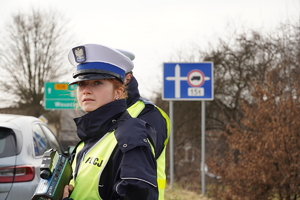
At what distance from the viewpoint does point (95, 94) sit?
2.29 metres

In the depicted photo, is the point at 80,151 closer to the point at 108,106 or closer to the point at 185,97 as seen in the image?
the point at 108,106

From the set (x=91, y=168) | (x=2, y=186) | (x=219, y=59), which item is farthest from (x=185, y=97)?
(x=219, y=59)

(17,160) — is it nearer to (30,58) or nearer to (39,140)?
(39,140)

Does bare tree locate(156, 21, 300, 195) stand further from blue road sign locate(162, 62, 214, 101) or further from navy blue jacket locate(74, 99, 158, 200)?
navy blue jacket locate(74, 99, 158, 200)

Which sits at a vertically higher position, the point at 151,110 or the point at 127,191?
the point at 151,110

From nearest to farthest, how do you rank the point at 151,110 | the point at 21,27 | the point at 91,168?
1. the point at 91,168
2. the point at 151,110
3. the point at 21,27

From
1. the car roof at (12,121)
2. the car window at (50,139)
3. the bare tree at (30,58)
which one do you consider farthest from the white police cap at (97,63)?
the bare tree at (30,58)

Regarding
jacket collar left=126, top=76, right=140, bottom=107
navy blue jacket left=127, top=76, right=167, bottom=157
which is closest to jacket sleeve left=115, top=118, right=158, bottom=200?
navy blue jacket left=127, top=76, right=167, bottom=157

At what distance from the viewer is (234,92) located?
2289cm

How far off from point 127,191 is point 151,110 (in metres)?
0.83

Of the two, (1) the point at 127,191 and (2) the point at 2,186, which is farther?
→ (2) the point at 2,186

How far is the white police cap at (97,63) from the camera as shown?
91.0 inches

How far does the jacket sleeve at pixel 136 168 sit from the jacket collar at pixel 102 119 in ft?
0.50

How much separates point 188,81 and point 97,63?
815 cm
